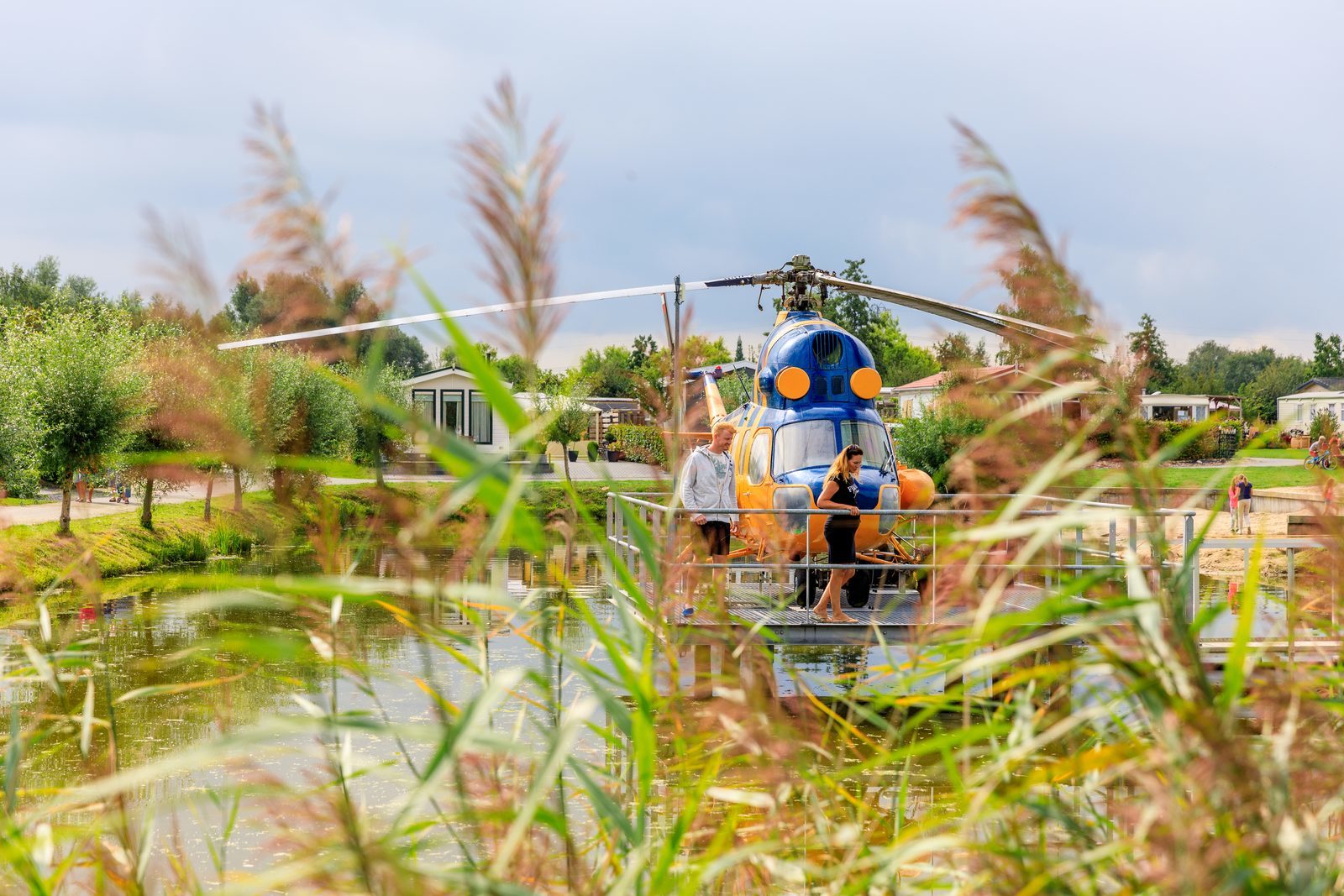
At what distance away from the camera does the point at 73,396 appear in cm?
2486

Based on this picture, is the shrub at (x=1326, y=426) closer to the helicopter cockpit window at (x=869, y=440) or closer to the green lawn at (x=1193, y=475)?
the green lawn at (x=1193, y=475)

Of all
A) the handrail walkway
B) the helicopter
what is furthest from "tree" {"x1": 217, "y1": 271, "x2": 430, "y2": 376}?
the helicopter

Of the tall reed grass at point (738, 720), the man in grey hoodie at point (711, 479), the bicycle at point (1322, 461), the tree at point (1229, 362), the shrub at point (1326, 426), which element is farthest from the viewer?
the tree at point (1229, 362)

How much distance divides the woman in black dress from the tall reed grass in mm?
6238

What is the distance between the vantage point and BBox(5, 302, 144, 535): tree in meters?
24.3

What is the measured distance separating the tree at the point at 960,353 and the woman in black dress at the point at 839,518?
585cm

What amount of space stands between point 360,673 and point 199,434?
479 mm

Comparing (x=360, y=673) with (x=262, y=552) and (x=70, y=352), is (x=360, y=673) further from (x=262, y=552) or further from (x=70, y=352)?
(x=70, y=352)

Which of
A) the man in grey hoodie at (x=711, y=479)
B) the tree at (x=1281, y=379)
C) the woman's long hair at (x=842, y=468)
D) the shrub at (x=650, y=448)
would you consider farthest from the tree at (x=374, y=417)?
the tree at (x=1281, y=379)

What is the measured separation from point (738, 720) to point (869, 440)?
9678 millimetres

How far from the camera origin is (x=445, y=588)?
65.9 inches

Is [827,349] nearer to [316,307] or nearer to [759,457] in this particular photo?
[759,457]

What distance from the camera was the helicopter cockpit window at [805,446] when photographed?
11289 millimetres

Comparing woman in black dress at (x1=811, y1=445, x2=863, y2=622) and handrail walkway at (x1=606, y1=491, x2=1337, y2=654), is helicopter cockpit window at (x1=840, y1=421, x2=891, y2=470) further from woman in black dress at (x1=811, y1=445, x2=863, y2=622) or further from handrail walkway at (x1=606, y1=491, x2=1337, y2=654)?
woman in black dress at (x1=811, y1=445, x2=863, y2=622)
